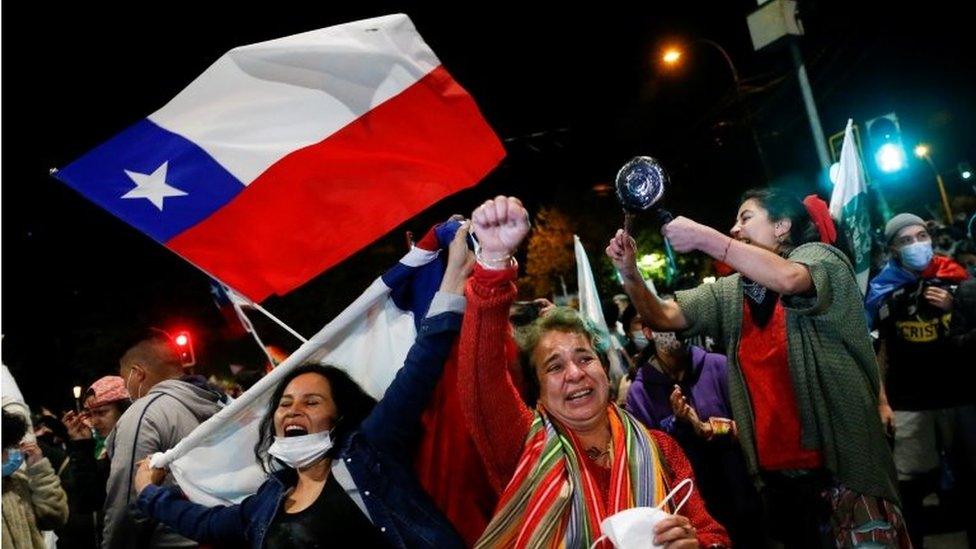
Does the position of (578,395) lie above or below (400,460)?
above

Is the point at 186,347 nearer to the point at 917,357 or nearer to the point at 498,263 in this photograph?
the point at 498,263

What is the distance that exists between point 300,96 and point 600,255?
111 feet

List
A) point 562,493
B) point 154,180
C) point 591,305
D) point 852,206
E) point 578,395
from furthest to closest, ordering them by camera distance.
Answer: point 591,305 < point 852,206 < point 154,180 < point 578,395 < point 562,493

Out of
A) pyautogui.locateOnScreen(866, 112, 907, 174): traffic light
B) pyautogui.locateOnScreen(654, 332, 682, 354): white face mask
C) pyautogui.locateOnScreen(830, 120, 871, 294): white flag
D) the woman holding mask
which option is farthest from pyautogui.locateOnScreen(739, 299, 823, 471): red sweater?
pyautogui.locateOnScreen(866, 112, 907, 174): traffic light

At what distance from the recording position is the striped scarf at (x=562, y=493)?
8.33 feet

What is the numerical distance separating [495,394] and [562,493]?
1.39ft

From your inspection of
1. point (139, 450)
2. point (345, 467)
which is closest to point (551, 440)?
point (345, 467)

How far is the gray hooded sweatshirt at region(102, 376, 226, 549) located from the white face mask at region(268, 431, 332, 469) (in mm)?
1383

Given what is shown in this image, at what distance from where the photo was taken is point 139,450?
403 centimetres

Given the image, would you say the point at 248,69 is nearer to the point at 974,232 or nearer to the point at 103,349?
the point at 974,232

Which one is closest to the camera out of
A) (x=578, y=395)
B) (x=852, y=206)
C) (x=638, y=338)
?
(x=578, y=395)

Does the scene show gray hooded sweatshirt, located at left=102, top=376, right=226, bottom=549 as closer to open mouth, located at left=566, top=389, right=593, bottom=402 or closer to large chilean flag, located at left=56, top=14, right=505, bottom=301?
large chilean flag, located at left=56, top=14, right=505, bottom=301

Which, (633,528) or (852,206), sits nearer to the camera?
(633,528)

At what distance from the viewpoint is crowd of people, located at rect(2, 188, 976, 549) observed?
2.56 m
